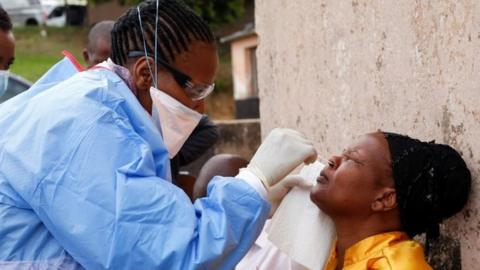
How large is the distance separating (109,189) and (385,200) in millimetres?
907

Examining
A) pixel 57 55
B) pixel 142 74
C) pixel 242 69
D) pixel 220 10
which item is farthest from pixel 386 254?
pixel 57 55

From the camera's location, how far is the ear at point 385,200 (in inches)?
97.0

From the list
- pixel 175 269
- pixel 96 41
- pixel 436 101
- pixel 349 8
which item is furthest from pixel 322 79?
pixel 175 269

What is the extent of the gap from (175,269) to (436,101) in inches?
43.5

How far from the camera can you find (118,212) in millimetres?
1921

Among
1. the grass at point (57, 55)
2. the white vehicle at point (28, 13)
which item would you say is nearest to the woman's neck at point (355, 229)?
the grass at point (57, 55)

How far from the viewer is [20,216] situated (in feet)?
6.63

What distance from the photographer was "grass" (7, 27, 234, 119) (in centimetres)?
1942

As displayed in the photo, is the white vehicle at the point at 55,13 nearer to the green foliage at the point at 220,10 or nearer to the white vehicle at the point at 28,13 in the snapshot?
the white vehicle at the point at 28,13

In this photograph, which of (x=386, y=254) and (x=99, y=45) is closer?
(x=386, y=254)

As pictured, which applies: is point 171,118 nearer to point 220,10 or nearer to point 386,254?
point 386,254

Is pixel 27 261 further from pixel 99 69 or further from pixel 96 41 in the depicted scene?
pixel 96 41

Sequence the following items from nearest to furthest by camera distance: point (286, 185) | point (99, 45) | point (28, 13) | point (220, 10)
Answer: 1. point (286, 185)
2. point (99, 45)
3. point (220, 10)
4. point (28, 13)

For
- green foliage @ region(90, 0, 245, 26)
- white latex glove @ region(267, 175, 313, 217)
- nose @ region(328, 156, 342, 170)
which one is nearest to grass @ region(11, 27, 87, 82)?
green foliage @ region(90, 0, 245, 26)
